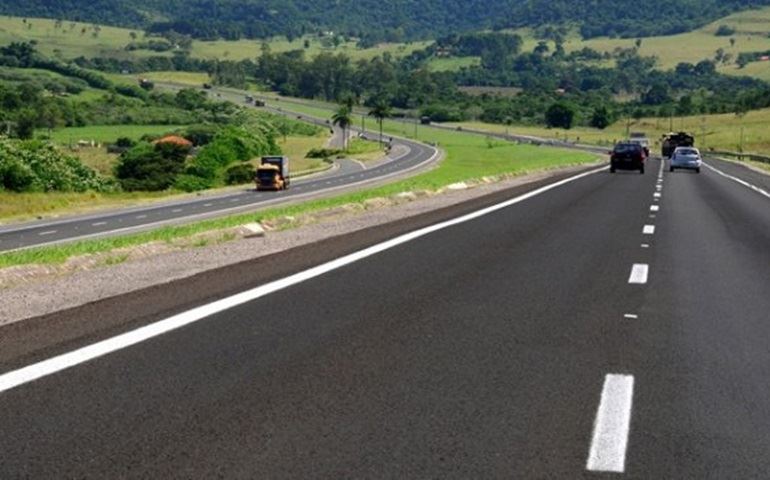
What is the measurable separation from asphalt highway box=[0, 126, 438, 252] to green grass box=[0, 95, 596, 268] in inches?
210

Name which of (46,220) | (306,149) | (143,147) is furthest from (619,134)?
(46,220)

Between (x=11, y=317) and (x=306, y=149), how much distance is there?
131 metres

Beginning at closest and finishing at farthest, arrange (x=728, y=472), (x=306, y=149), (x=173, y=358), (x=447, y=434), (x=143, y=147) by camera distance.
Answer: (x=728, y=472) → (x=447, y=434) → (x=173, y=358) → (x=143, y=147) → (x=306, y=149)

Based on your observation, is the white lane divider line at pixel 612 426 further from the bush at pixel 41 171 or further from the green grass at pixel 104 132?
the green grass at pixel 104 132

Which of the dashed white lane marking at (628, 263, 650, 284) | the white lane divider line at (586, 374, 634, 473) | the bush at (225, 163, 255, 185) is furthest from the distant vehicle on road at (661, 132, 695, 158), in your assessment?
the white lane divider line at (586, 374, 634, 473)

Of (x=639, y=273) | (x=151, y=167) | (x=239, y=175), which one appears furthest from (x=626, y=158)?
(x=151, y=167)

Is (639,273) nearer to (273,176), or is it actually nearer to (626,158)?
(626,158)

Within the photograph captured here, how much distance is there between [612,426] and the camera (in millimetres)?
6488

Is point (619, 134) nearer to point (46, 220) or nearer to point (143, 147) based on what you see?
point (143, 147)

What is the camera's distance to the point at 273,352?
8.52 m

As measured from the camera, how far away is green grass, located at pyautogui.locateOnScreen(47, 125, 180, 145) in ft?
452

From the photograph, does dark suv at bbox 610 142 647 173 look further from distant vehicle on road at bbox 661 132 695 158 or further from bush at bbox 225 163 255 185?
bush at bbox 225 163 255 185

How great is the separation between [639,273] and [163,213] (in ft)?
124

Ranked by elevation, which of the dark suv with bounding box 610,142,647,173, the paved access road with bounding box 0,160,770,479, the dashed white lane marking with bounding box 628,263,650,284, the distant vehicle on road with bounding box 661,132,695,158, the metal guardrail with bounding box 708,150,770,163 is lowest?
the metal guardrail with bounding box 708,150,770,163
